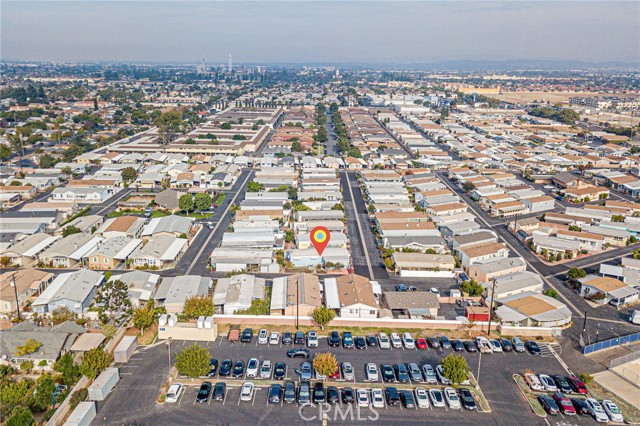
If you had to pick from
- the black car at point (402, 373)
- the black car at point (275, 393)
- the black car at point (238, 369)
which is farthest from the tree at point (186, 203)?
the black car at point (402, 373)

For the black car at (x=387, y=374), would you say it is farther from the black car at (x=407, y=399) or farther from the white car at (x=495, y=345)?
the white car at (x=495, y=345)

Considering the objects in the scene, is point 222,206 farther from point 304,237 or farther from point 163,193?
point 304,237

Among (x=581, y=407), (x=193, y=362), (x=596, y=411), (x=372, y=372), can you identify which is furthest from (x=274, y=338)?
(x=596, y=411)

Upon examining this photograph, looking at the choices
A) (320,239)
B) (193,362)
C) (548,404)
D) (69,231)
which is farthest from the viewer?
(69,231)

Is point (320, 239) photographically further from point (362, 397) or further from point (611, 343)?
point (611, 343)

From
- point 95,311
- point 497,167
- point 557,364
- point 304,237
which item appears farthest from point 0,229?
point 497,167

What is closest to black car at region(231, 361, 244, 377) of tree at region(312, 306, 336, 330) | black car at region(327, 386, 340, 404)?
black car at region(327, 386, 340, 404)
